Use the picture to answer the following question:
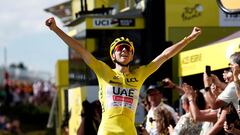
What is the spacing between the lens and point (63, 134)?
65.8 ft

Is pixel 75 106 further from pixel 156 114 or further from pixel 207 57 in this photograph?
pixel 207 57

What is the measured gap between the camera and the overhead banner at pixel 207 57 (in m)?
12.4

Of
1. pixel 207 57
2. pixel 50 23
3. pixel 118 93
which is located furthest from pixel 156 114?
pixel 50 23

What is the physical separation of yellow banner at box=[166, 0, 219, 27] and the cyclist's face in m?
7.30

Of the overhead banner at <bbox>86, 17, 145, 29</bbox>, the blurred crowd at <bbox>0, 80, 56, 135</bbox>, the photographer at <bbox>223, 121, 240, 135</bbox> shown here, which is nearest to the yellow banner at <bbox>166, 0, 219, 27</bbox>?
the overhead banner at <bbox>86, 17, 145, 29</bbox>

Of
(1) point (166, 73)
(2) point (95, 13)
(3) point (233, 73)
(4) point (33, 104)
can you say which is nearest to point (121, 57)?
(3) point (233, 73)

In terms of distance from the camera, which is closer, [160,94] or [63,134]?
[160,94]

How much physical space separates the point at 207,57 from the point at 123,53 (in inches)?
136

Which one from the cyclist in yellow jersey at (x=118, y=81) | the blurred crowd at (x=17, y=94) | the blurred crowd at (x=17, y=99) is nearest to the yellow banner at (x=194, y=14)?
the cyclist in yellow jersey at (x=118, y=81)

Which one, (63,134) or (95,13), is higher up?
(95,13)

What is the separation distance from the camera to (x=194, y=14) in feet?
57.8

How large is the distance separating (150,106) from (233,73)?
430cm

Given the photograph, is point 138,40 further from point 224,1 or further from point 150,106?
point 224,1

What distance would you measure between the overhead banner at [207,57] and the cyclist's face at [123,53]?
1.93 meters
